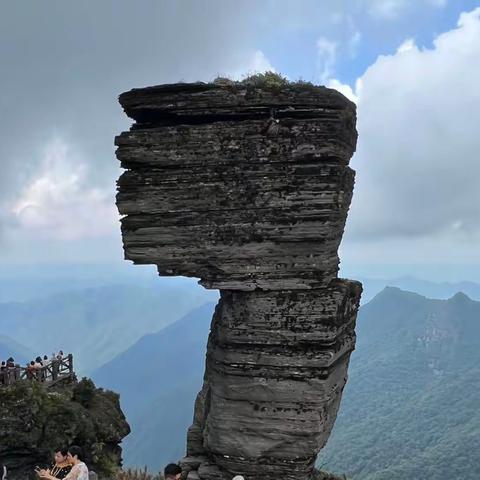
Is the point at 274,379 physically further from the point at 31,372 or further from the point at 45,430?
the point at 31,372

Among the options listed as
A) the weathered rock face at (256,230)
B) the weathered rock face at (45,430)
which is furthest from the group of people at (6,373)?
the weathered rock face at (256,230)

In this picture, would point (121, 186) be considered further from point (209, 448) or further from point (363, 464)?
point (363, 464)

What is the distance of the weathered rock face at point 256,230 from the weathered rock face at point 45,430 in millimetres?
11635

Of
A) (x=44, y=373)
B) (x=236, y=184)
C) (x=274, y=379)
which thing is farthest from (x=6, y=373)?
(x=236, y=184)

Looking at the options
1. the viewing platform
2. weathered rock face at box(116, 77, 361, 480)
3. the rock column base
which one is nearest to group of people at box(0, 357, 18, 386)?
the viewing platform

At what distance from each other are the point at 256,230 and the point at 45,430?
52.8ft

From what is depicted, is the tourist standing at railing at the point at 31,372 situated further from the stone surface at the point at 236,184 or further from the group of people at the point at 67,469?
the group of people at the point at 67,469

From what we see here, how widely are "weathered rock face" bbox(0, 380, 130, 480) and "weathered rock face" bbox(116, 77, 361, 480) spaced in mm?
11635

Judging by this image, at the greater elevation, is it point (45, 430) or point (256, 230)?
point (256, 230)

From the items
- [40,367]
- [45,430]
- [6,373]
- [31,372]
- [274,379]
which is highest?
[40,367]

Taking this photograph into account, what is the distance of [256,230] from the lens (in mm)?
17062

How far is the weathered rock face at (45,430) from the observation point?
26.1 meters

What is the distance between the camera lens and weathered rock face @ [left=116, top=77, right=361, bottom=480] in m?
16.9

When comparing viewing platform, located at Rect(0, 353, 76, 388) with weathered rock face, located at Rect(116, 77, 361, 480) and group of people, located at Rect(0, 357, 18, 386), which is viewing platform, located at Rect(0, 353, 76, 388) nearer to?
group of people, located at Rect(0, 357, 18, 386)
